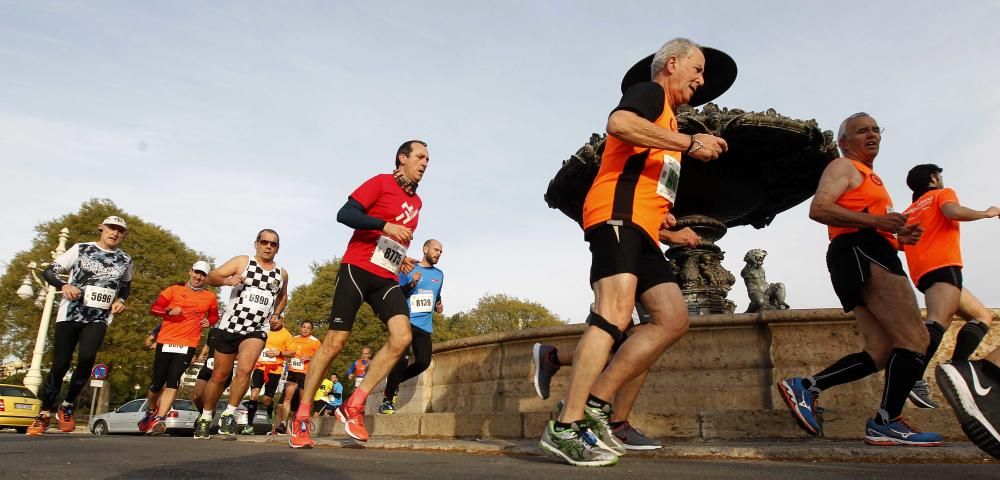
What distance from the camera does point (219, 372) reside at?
7.04m

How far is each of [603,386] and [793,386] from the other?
173cm

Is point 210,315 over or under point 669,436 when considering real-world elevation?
over

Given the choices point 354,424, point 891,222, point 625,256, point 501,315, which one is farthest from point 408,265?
point 501,315

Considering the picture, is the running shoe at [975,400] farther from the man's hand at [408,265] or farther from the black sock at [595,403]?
the man's hand at [408,265]

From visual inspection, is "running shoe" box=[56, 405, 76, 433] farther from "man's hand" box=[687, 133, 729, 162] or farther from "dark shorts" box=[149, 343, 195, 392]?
"man's hand" box=[687, 133, 729, 162]

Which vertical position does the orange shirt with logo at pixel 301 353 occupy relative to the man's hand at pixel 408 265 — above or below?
below

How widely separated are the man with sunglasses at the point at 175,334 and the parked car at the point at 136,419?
9319mm

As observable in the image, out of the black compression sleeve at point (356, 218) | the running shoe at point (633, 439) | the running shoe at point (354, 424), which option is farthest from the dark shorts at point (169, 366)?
the running shoe at point (633, 439)

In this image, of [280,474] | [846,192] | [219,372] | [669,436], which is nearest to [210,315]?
[219,372]

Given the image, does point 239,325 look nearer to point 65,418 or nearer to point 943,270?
point 65,418

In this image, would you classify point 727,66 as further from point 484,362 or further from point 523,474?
point 523,474

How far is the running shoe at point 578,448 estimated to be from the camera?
306 centimetres

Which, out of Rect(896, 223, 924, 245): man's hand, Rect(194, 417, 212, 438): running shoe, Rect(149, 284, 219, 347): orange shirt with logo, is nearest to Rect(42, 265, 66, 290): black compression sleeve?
Rect(149, 284, 219, 347): orange shirt with logo

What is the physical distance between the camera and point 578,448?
309 centimetres
